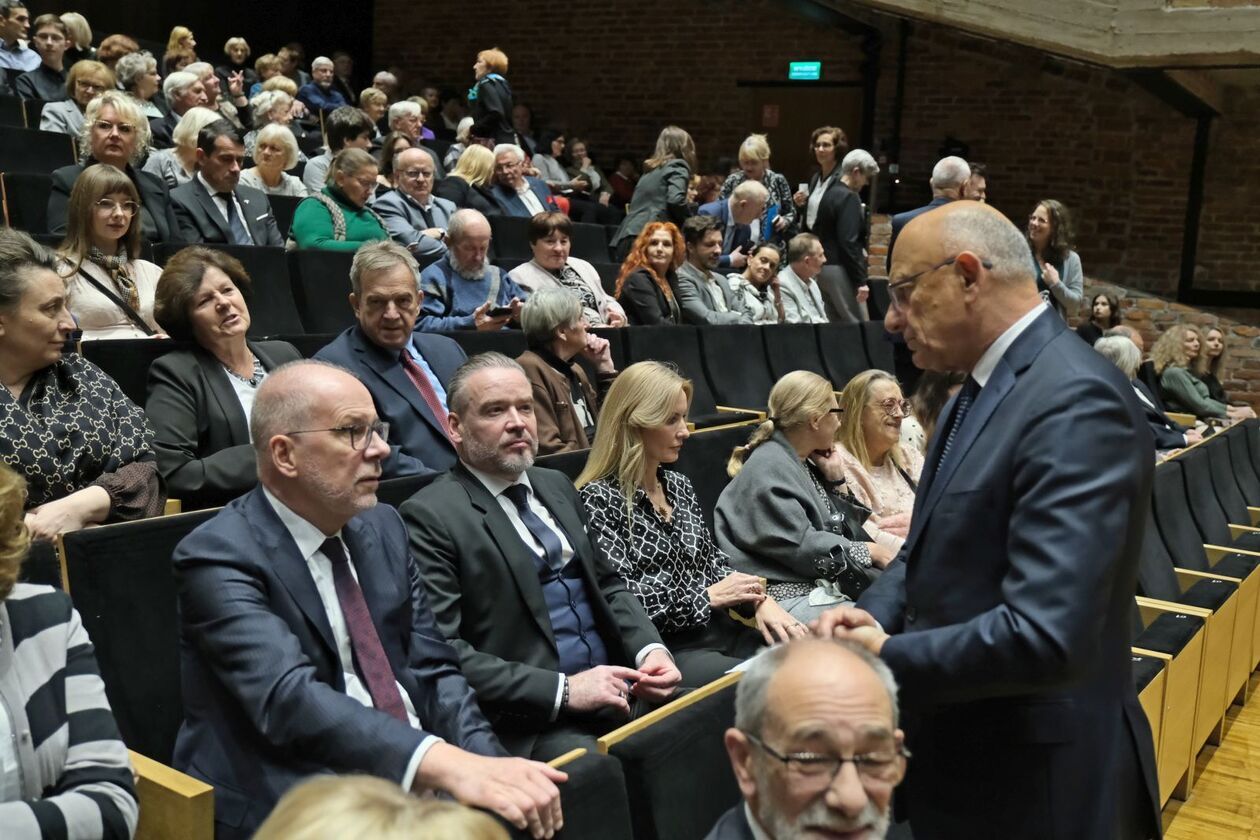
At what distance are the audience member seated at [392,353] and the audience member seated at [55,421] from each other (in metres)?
0.60

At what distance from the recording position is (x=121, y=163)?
377cm

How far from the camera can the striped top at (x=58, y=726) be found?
1.27m

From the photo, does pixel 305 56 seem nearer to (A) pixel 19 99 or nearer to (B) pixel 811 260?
(A) pixel 19 99

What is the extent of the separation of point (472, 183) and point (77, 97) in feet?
5.70

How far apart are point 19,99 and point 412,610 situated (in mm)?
4826

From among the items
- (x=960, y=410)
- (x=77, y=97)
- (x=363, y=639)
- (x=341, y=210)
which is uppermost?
(x=77, y=97)

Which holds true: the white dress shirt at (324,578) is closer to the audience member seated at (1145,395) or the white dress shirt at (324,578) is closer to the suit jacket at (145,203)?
the suit jacket at (145,203)

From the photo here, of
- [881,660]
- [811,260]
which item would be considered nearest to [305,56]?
[811,260]

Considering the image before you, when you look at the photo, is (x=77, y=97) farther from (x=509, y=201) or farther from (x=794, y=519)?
(x=794, y=519)

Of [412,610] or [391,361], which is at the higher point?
[391,361]

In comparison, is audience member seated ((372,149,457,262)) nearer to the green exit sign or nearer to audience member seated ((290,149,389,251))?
audience member seated ((290,149,389,251))

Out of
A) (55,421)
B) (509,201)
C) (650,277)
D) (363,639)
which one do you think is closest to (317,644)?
(363,639)

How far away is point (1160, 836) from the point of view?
4.87 ft

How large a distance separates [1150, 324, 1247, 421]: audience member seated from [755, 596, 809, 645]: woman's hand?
15.6ft
